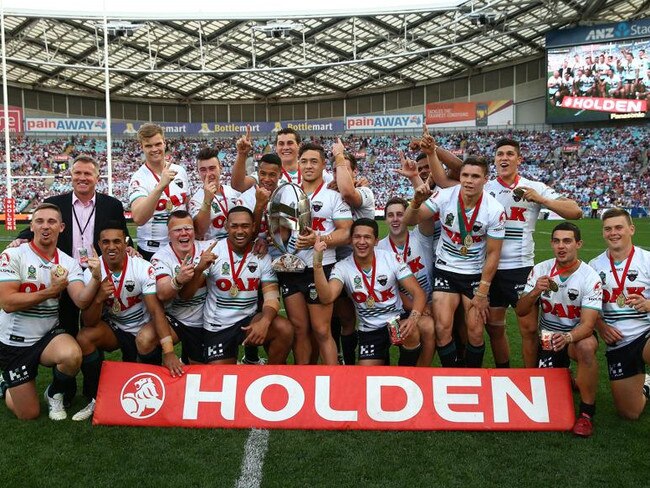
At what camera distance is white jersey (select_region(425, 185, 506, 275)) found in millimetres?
4711

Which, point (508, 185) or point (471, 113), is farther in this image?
point (471, 113)

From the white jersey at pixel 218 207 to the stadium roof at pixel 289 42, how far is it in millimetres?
26575

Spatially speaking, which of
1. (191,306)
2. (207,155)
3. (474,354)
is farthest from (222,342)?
(474,354)

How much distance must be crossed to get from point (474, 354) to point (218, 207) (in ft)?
8.02

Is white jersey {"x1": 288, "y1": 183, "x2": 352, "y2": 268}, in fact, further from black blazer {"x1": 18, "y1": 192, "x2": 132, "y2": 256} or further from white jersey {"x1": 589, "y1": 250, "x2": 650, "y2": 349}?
white jersey {"x1": 589, "y1": 250, "x2": 650, "y2": 349}

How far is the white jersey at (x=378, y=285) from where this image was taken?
4.67 meters

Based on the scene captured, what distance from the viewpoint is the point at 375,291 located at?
467 cm

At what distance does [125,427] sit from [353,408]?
154 cm

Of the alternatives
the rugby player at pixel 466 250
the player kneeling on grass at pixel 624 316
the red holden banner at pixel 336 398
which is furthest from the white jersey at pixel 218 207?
the player kneeling on grass at pixel 624 316

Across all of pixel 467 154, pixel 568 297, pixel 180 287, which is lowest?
pixel 568 297

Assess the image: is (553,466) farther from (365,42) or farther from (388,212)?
(365,42)

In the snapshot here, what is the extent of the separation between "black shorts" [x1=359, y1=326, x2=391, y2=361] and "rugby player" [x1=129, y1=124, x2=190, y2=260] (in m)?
1.86

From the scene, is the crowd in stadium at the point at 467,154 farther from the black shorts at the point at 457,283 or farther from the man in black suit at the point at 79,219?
the black shorts at the point at 457,283

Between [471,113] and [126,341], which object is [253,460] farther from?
[471,113]
